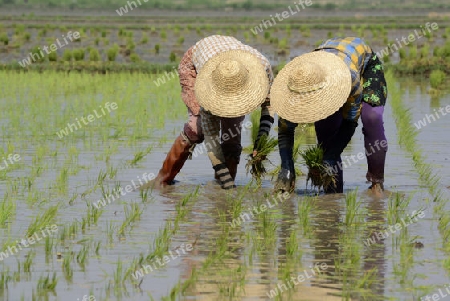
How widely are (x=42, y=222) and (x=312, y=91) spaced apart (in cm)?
165

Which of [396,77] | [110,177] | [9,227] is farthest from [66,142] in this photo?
[396,77]

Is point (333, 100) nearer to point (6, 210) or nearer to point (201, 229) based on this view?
point (201, 229)

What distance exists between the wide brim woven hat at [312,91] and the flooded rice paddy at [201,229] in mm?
546

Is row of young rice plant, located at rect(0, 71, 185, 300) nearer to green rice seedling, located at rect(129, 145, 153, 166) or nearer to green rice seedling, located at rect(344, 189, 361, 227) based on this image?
green rice seedling, located at rect(129, 145, 153, 166)

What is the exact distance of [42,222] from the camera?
5930 mm

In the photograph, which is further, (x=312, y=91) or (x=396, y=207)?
(x=396, y=207)

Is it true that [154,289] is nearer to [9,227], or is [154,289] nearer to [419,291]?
[419,291]

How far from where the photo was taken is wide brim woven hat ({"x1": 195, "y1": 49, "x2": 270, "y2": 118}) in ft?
22.4

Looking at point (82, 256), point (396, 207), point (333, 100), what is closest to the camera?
point (82, 256)

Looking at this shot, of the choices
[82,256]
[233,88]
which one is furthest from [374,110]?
[82,256]

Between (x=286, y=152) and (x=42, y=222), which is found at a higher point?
(x=286, y=152)

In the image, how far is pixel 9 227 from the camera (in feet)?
20.1

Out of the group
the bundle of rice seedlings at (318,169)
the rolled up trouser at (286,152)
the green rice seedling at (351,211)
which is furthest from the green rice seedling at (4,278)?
the bundle of rice seedlings at (318,169)

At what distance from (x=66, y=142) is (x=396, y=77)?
1200 centimetres
